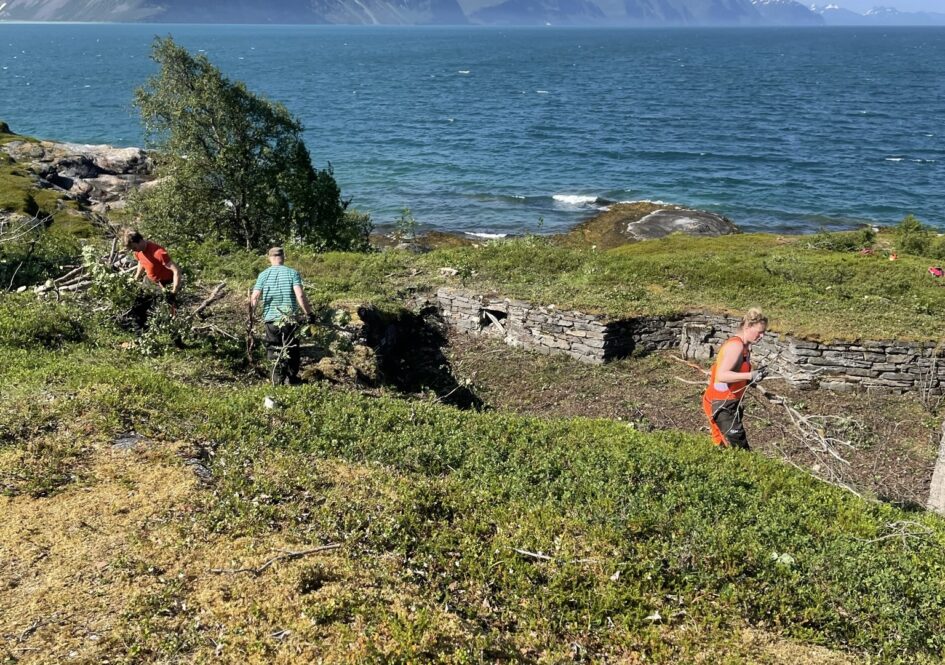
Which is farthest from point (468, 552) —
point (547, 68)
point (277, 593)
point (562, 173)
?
point (547, 68)

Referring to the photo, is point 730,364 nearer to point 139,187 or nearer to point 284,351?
point 284,351

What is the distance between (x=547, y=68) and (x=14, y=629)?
158760 millimetres

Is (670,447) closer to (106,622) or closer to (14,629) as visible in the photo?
(106,622)

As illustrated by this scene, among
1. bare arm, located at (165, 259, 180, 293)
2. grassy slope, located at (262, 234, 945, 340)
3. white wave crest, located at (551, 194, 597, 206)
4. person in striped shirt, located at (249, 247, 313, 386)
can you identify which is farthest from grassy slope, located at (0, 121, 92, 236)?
white wave crest, located at (551, 194, 597, 206)

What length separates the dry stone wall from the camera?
49.1ft

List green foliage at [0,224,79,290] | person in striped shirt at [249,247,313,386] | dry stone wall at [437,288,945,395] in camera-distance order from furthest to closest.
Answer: dry stone wall at [437,288,945,395]
green foliage at [0,224,79,290]
person in striped shirt at [249,247,313,386]

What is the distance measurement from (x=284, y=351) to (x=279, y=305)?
765mm

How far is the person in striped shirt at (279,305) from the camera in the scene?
1112cm

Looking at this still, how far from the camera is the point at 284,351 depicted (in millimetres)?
11312

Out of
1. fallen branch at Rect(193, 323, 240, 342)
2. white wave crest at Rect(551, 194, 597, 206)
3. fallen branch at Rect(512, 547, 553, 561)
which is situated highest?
fallen branch at Rect(193, 323, 240, 342)

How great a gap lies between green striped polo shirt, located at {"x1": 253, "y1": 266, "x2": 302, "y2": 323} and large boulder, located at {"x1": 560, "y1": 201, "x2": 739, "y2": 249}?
29104mm

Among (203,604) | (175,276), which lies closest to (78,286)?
(175,276)

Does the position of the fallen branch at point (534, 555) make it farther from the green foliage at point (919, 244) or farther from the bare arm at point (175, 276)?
the green foliage at point (919, 244)

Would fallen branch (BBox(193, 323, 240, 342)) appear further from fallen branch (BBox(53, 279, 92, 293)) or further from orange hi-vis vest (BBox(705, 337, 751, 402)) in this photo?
orange hi-vis vest (BBox(705, 337, 751, 402))
